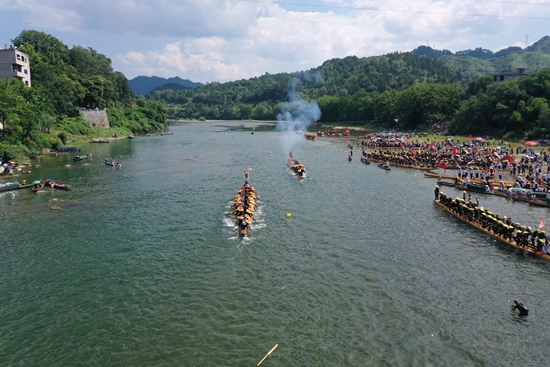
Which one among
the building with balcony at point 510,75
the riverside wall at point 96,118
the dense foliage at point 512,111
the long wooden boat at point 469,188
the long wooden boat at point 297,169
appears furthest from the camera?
the building with balcony at point 510,75

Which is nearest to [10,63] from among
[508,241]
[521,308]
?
[508,241]

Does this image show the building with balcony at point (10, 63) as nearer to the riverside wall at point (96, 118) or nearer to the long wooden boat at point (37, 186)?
the riverside wall at point (96, 118)

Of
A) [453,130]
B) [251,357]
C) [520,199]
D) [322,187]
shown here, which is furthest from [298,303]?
[453,130]

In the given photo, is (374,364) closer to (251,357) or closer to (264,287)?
(251,357)

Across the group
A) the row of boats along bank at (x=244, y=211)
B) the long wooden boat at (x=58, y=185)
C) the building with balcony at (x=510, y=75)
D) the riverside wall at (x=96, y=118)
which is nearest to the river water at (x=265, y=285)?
the row of boats along bank at (x=244, y=211)

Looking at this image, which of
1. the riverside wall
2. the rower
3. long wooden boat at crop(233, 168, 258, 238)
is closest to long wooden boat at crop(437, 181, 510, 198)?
long wooden boat at crop(233, 168, 258, 238)

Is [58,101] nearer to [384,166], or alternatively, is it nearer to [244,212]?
[384,166]
